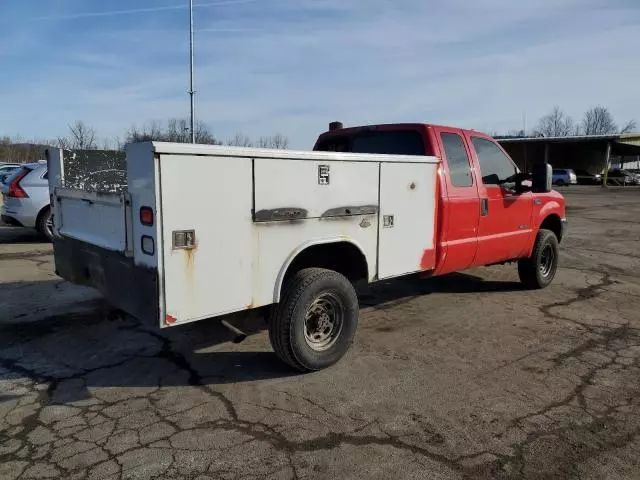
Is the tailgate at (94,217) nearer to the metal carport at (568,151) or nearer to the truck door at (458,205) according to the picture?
the truck door at (458,205)

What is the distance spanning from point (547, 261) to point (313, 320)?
455cm

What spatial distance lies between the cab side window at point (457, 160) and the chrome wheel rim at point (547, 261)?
7.88ft

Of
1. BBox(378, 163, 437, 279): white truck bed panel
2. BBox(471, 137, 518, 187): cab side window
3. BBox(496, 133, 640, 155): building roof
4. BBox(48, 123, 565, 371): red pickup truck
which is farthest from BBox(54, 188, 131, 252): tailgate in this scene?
BBox(496, 133, 640, 155): building roof

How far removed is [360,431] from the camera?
3350 millimetres

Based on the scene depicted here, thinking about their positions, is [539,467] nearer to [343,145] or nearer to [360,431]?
[360,431]

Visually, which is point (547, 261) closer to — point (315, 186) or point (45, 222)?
point (315, 186)

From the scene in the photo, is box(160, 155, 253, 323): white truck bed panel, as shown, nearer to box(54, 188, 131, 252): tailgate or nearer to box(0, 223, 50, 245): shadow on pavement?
box(54, 188, 131, 252): tailgate

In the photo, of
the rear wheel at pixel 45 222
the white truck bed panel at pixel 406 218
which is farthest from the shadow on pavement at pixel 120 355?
the rear wheel at pixel 45 222

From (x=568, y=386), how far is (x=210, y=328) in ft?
10.9

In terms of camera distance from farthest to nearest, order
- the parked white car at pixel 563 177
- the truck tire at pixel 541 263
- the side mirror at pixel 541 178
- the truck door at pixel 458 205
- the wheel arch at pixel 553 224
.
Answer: the parked white car at pixel 563 177
the wheel arch at pixel 553 224
the truck tire at pixel 541 263
the side mirror at pixel 541 178
the truck door at pixel 458 205


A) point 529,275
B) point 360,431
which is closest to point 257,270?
point 360,431

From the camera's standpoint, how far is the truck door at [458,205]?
5.35 m

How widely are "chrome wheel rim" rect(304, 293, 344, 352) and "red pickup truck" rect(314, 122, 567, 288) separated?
144 centimetres

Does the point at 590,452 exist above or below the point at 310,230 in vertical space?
below
